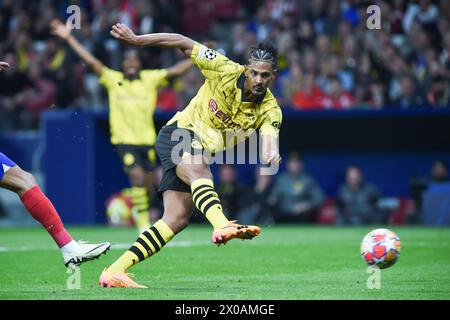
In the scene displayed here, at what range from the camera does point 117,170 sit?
18281 mm

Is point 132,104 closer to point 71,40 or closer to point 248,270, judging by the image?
point 71,40

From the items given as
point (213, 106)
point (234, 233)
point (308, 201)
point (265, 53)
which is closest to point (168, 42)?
point (213, 106)

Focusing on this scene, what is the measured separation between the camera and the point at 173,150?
27.2ft

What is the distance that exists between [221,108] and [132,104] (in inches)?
258

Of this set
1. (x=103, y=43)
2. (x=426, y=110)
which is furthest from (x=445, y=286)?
(x=103, y=43)

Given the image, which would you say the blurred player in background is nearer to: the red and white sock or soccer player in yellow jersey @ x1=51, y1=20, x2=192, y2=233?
the red and white sock

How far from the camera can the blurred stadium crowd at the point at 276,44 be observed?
17.3 metres

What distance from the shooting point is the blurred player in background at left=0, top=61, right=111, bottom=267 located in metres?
8.00

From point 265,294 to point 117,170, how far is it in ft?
36.6

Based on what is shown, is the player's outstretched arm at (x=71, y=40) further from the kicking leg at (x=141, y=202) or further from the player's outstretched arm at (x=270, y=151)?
the player's outstretched arm at (x=270, y=151)

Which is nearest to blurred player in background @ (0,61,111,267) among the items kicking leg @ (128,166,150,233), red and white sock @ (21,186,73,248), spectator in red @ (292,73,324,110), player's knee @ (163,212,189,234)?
red and white sock @ (21,186,73,248)

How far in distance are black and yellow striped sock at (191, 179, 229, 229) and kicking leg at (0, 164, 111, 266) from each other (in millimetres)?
870

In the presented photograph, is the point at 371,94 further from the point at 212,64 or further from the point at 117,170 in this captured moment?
the point at 212,64

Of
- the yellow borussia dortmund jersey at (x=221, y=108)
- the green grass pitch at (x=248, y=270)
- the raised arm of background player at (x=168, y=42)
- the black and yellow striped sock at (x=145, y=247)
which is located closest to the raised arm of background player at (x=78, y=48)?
the green grass pitch at (x=248, y=270)
